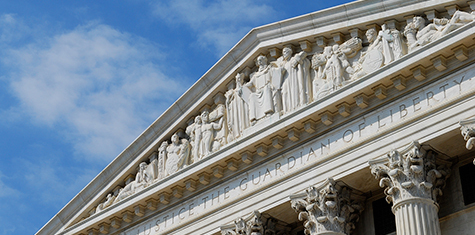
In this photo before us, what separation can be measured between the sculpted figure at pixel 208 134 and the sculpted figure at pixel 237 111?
1.93ft

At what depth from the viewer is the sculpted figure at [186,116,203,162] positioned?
30672mm

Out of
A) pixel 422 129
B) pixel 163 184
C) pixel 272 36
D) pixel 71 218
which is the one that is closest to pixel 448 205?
pixel 422 129

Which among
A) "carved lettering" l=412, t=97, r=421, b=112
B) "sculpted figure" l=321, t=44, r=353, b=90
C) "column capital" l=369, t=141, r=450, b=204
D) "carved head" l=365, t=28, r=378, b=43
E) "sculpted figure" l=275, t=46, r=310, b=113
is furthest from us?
"sculpted figure" l=275, t=46, r=310, b=113

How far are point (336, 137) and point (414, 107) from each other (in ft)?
9.05

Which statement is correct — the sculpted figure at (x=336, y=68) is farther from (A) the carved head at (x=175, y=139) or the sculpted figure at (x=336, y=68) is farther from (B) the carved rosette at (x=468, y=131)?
(A) the carved head at (x=175, y=139)

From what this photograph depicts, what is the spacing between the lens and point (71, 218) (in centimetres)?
3456

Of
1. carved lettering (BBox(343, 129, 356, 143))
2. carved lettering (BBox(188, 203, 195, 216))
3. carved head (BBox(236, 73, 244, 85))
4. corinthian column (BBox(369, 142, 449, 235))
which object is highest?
carved head (BBox(236, 73, 244, 85))

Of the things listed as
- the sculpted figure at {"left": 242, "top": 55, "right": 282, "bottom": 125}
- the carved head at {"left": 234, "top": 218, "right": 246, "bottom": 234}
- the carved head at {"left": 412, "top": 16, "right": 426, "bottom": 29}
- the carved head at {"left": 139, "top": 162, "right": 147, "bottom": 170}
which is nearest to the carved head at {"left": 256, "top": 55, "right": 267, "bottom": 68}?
the sculpted figure at {"left": 242, "top": 55, "right": 282, "bottom": 125}

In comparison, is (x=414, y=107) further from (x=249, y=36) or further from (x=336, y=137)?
(x=249, y=36)

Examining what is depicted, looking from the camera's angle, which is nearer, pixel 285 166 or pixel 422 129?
pixel 422 129

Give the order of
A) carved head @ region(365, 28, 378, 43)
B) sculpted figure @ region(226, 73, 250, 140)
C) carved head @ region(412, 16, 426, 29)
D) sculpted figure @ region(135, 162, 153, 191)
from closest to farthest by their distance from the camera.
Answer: carved head @ region(412, 16, 426, 29) < carved head @ region(365, 28, 378, 43) < sculpted figure @ region(226, 73, 250, 140) < sculpted figure @ region(135, 162, 153, 191)

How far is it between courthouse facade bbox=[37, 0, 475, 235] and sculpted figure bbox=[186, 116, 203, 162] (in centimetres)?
6

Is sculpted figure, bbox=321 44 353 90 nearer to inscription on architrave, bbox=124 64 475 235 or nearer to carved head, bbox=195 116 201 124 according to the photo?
inscription on architrave, bbox=124 64 475 235

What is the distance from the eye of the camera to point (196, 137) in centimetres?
3097
